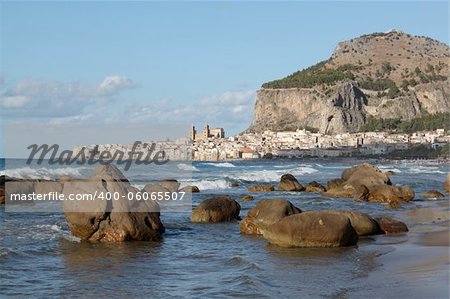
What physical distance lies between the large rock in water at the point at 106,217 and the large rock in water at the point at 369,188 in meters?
16.4

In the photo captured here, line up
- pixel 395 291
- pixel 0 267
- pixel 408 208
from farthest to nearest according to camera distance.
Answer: pixel 408 208 < pixel 0 267 < pixel 395 291

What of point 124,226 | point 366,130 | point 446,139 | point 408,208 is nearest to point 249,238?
point 124,226

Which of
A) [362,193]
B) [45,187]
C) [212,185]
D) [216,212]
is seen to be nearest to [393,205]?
[362,193]

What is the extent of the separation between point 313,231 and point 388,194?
16945mm

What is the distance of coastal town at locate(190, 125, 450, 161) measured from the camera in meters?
154

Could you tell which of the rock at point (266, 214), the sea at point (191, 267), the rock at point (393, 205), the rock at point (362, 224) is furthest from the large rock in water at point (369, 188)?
the rock at point (266, 214)

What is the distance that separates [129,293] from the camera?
41.7ft

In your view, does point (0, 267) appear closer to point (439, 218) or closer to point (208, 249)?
point (208, 249)

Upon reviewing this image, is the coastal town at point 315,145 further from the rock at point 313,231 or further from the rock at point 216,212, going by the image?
the rock at point 313,231

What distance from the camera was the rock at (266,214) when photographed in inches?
784

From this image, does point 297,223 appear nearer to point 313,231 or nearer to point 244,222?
point 313,231

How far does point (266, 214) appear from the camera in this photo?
66.6ft

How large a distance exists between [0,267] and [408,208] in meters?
19.8

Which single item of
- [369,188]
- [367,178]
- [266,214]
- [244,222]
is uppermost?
[367,178]
